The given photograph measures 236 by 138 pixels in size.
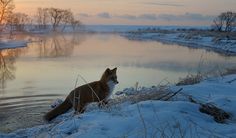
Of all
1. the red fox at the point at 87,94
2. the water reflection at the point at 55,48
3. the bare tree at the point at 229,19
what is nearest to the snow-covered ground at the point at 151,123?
the red fox at the point at 87,94

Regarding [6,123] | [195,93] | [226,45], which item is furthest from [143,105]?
[226,45]

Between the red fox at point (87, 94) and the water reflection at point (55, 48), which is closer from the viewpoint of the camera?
the red fox at point (87, 94)

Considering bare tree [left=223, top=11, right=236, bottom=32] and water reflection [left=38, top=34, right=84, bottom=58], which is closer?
water reflection [left=38, top=34, right=84, bottom=58]

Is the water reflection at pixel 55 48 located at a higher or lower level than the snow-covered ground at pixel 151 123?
lower

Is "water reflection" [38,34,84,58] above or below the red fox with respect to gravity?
below

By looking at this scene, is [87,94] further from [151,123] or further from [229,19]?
[229,19]

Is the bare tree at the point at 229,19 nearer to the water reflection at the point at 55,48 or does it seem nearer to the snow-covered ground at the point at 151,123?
the water reflection at the point at 55,48

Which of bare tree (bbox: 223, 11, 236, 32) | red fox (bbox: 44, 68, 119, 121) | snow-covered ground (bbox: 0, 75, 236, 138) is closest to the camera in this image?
snow-covered ground (bbox: 0, 75, 236, 138)

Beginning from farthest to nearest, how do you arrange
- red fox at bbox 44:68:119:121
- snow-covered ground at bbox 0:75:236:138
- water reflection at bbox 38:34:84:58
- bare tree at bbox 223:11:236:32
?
1. bare tree at bbox 223:11:236:32
2. water reflection at bbox 38:34:84:58
3. red fox at bbox 44:68:119:121
4. snow-covered ground at bbox 0:75:236:138

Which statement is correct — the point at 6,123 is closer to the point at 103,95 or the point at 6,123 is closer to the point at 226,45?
the point at 103,95

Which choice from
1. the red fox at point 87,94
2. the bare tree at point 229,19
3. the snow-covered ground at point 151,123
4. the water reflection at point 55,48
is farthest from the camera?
the bare tree at point 229,19

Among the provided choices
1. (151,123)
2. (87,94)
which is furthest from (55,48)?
(151,123)

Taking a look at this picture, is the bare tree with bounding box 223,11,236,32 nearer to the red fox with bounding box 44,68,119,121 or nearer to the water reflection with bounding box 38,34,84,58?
the water reflection with bounding box 38,34,84,58

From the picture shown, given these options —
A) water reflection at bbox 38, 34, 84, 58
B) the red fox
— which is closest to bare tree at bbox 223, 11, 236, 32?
water reflection at bbox 38, 34, 84, 58
